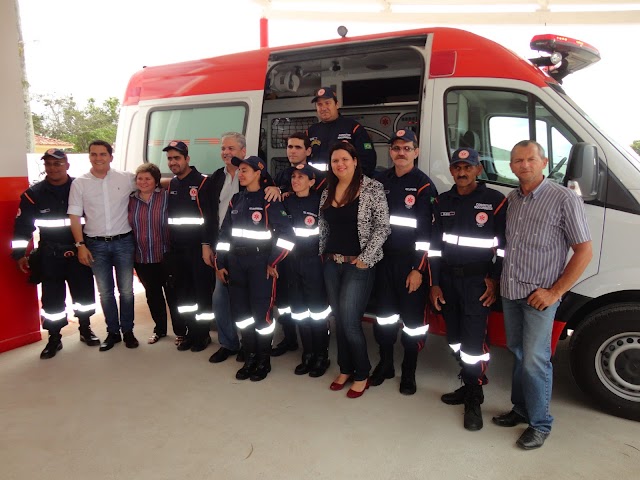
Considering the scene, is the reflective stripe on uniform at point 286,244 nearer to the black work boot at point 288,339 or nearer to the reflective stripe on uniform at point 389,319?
the reflective stripe on uniform at point 389,319

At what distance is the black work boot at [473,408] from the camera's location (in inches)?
110

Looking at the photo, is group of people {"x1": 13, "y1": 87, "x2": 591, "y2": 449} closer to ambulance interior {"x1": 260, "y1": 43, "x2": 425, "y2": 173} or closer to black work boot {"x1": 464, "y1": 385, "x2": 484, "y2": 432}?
black work boot {"x1": 464, "y1": 385, "x2": 484, "y2": 432}

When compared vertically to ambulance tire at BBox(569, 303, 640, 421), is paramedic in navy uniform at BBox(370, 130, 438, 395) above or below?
above

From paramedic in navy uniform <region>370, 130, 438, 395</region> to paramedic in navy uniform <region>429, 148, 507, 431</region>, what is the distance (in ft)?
0.31

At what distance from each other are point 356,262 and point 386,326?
0.58 metres

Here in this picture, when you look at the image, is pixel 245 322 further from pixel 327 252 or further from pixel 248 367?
pixel 327 252

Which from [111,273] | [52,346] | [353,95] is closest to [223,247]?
[111,273]

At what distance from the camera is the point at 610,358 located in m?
2.84

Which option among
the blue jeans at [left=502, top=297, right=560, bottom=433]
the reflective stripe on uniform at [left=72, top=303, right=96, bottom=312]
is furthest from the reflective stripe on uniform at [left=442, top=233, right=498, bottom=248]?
the reflective stripe on uniform at [left=72, top=303, right=96, bottom=312]

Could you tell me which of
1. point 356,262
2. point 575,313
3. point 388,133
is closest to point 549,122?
point 575,313

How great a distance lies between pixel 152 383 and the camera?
3.43 metres

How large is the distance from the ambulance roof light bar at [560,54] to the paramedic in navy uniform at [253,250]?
6.92 feet

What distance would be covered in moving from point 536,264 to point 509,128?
1118 mm

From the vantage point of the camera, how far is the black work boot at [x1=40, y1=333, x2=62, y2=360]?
154 inches
